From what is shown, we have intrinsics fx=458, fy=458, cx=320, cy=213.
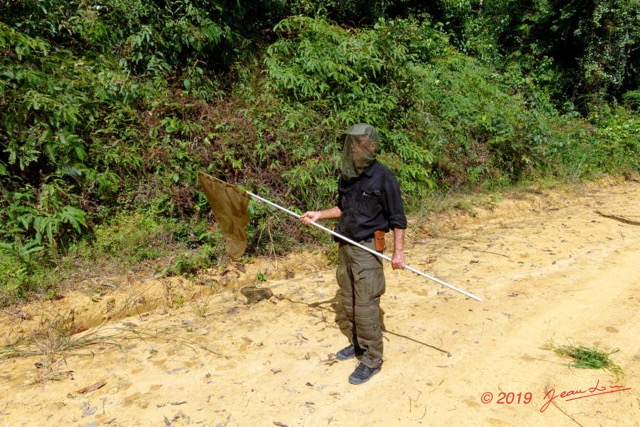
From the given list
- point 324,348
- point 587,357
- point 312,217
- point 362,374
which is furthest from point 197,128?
point 587,357

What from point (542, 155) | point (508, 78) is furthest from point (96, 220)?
point (508, 78)

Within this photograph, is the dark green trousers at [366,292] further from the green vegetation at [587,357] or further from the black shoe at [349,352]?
the green vegetation at [587,357]

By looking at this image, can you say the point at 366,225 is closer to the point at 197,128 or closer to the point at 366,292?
the point at 366,292

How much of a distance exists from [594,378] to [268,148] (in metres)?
4.58

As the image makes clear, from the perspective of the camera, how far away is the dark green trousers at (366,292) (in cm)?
351

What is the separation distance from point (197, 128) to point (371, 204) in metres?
3.78

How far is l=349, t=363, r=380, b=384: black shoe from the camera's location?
3.54 metres

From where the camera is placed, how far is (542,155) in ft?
32.9

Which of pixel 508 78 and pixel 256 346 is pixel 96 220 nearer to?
pixel 256 346

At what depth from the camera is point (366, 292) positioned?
3504 mm

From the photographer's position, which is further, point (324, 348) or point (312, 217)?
point (324, 348)
